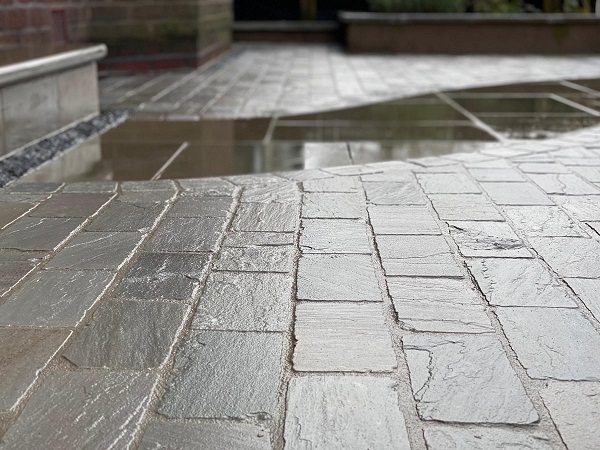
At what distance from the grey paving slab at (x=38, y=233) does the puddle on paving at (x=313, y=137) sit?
86 centimetres

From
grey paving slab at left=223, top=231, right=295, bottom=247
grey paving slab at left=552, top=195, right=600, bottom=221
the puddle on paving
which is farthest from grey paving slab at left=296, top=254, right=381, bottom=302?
the puddle on paving

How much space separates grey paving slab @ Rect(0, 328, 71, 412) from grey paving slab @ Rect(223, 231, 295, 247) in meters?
0.89

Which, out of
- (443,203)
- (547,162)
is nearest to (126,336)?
(443,203)

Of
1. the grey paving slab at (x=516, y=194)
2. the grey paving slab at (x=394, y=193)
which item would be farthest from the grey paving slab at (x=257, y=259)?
the grey paving slab at (x=516, y=194)

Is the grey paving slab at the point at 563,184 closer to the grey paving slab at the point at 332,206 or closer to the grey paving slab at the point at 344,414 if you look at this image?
the grey paving slab at the point at 332,206

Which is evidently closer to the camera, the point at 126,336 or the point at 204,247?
the point at 126,336

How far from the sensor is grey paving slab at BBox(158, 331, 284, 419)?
1.73 metres

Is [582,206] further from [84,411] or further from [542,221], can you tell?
[84,411]

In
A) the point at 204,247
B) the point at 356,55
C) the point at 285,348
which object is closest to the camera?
the point at 285,348

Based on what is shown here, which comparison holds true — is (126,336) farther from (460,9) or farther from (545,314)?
(460,9)

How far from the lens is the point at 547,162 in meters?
4.18

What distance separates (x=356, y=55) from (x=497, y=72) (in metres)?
2.55

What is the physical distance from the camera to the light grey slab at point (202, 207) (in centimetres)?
323

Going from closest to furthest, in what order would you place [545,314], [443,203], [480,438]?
[480,438], [545,314], [443,203]
